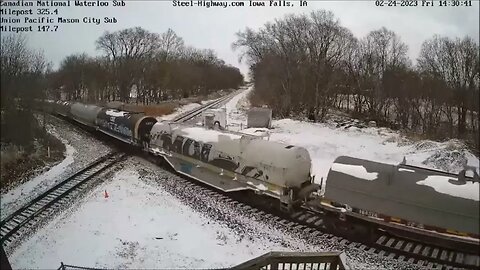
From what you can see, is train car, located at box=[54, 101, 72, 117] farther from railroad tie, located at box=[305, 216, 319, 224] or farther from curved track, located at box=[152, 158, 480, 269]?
railroad tie, located at box=[305, 216, 319, 224]

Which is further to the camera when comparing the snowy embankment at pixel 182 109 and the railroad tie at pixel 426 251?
the snowy embankment at pixel 182 109

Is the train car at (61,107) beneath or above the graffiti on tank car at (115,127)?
above

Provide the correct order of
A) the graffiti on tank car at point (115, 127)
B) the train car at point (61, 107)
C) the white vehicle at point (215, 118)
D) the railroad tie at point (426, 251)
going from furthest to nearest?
the graffiti on tank car at point (115, 127) < the train car at point (61, 107) < the white vehicle at point (215, 118) < the railroad tie at point (426, 251)

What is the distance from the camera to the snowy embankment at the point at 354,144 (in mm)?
2285

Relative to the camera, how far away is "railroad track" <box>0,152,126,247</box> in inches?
118

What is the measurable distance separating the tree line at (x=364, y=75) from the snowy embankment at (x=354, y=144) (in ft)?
0.25

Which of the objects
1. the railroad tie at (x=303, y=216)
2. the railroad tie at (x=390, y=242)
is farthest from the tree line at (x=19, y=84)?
the railroad tie at (x=390, y=242)

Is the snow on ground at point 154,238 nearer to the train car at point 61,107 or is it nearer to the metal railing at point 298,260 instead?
the metal railing at point 298,260

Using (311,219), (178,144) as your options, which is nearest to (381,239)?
(311,219)

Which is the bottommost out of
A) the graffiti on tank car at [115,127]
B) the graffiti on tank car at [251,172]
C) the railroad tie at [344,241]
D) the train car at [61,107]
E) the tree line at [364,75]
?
the railroad tie at [344,241]

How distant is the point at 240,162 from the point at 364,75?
5.05ft

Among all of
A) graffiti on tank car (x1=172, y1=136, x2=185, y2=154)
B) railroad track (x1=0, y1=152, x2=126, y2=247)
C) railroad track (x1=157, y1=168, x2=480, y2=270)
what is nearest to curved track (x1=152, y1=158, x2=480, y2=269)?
railroad track (x1=157, y1=168, x2=480, y2=270)

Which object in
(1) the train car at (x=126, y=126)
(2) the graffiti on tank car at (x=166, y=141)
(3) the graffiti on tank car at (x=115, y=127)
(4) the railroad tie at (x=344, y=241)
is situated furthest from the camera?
(3) the graffiti on tank car at (x=115, y=127)

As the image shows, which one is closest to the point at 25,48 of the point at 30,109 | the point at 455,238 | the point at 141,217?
the point at 30,109
